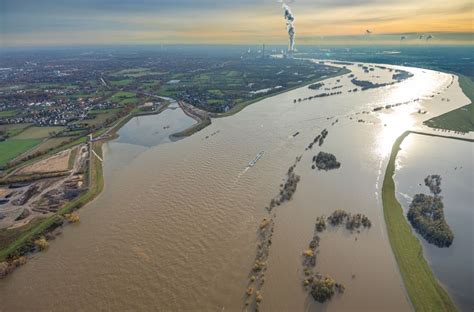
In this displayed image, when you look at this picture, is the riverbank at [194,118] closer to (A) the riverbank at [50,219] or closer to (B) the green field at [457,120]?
(A) the riverbank at [50,219]

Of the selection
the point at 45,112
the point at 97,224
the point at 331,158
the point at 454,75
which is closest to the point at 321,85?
the point at 454,75

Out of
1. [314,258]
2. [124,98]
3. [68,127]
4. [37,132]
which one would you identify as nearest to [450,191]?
[314,258]

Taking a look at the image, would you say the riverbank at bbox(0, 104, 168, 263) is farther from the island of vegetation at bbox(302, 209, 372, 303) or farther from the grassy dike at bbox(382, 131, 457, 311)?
the grassy dike at bbox(382, 131, 457, 311)

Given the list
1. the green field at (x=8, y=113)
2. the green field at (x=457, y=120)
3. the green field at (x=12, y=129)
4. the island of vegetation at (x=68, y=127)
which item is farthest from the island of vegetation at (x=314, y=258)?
the green field at (x=8, y=113)

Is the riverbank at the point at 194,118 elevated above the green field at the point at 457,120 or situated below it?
below

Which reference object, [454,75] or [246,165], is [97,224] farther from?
[454,75]

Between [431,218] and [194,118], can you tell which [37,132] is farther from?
[431,218]
